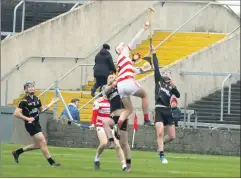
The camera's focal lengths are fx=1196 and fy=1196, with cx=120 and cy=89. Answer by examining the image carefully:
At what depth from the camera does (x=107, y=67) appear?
36.6 metres

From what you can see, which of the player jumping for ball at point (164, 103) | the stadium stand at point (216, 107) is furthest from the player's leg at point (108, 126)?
the stadium stand at point (216, 107)

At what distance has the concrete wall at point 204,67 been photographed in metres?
39.4

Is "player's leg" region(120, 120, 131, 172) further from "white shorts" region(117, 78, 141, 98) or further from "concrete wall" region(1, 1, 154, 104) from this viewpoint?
"concrete wall" region(1, 1, 154, 104)

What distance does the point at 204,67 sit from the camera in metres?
41.5

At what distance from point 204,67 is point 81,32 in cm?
569

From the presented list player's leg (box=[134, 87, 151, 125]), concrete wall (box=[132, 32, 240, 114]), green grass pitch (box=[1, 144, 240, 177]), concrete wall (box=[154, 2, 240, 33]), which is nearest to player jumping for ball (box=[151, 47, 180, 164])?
green grass pitch (box=[1, 144, 240, 177])

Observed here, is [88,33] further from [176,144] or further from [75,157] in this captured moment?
[75,157]

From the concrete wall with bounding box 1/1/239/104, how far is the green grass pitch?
30.4 feet

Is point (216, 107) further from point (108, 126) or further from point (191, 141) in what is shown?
point (108, 126)

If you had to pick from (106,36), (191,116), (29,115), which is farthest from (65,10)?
(29,115)

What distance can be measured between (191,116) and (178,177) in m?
14.9

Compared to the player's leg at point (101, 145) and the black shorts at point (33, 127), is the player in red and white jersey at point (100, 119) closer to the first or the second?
the player's leg at point (101, 145)

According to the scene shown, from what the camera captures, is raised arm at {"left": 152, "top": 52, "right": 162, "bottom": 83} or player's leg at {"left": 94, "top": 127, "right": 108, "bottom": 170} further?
raised arm at {"left": 152, "top": 52, "right": 162, "bottom": 83}

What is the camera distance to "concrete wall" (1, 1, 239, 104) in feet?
139
